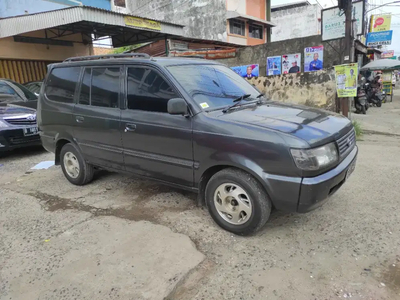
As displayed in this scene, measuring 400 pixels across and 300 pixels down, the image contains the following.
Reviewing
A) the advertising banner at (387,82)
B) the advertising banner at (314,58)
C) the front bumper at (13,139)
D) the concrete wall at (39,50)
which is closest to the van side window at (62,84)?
the front bumper at (13,139)

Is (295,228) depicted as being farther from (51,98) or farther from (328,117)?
(51,98)

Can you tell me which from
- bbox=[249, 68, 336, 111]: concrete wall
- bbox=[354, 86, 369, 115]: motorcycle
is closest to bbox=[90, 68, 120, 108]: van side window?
bbox=[249, 68, 336, 111]: concrete wall

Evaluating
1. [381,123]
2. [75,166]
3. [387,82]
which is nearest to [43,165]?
[75,166]

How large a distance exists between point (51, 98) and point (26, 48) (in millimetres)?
9664

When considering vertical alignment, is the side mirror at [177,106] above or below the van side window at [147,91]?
below

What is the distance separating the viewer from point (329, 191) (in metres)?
2.85

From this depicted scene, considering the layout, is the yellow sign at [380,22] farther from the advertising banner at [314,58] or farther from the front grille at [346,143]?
the front grille at [346,143]

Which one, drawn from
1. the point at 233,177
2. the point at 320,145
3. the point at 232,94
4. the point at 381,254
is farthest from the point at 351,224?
the point at 232,94

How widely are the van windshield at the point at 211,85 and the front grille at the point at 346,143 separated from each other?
3.87ft

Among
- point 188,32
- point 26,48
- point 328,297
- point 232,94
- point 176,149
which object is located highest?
point 188,32

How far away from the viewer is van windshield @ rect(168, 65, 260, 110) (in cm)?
337

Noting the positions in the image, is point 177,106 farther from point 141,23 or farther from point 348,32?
→ point 141,23

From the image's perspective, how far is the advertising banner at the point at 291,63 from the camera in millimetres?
14539

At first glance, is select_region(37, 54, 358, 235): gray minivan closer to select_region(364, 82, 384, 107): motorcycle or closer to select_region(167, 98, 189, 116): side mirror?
select_region(167, 98, 189, 116): side mirror
